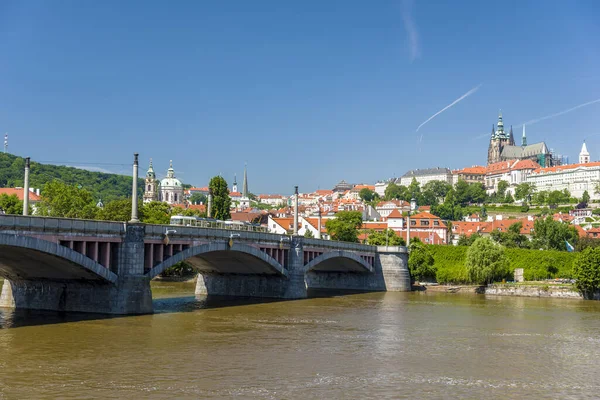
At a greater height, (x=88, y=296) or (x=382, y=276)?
(x=382, y=276)

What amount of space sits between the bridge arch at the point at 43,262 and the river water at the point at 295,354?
255cm

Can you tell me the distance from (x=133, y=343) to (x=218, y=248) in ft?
55.8

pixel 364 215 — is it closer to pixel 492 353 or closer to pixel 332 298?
pixel 332 298

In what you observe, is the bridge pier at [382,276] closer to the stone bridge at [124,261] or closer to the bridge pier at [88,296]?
the stone bridge at [124,261]

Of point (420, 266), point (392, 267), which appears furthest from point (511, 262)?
point (392, 267)

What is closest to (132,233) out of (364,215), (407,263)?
(407,263)

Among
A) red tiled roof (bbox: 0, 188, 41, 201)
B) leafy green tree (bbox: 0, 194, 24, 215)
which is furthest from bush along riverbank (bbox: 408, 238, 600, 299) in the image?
red tiled roof (bbox: 0, 188, 41, 201)

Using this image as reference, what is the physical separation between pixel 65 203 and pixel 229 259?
40997mm

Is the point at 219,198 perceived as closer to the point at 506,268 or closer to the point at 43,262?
the point at 506,268

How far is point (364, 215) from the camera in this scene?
603 ft

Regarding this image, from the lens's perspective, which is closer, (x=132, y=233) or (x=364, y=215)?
(x=132, y=233)

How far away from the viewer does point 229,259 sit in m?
62.0

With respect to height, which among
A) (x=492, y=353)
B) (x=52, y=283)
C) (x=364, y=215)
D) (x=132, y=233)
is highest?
(x=364, y=215)

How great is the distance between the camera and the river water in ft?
92.0
